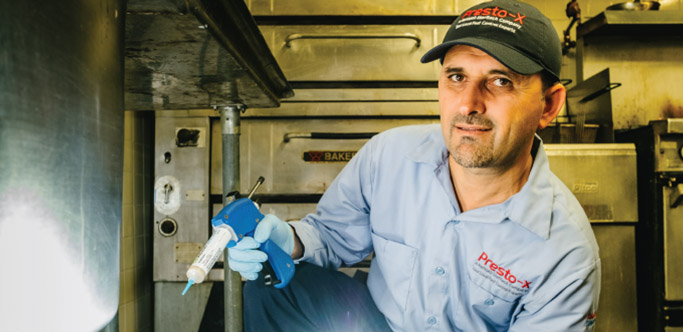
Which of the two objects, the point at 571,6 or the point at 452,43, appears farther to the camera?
the point at 571,6

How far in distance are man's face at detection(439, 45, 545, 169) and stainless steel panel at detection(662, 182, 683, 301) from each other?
1230mm

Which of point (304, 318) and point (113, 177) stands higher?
point (113, 177)

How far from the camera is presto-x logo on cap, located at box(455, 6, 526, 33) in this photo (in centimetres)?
91

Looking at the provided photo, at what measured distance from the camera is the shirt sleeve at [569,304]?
3.13 feet

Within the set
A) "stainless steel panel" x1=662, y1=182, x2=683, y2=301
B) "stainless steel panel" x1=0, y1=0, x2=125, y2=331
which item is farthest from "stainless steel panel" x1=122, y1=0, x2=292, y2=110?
"stainless steel panel" x1=662, y1=182, x2=683, y2=301

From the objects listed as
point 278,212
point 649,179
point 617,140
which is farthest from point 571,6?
point 278,212

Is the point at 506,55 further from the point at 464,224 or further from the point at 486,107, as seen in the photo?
the point at 464,224

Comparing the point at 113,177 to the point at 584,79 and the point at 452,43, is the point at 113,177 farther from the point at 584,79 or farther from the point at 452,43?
the point at 584,79

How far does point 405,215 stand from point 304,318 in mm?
450

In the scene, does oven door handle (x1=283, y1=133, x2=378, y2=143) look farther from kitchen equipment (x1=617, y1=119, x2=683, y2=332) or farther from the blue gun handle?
kitchen equipment (x1=617, y1=119, x2=683, y2=332)

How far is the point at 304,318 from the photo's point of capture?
44.5 inches

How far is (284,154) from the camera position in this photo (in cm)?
187

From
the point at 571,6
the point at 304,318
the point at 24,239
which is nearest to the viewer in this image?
the point at 24,239

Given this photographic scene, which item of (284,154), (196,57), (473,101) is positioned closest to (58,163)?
(196,57)
